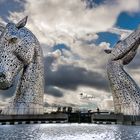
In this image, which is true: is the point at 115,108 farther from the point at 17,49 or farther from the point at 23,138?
the point at 23,138

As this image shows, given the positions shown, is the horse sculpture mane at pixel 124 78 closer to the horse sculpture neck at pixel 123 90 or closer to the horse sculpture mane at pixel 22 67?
the horse sculpture neck at pixel 123 90

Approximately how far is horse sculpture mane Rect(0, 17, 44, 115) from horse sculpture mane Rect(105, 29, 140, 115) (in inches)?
262

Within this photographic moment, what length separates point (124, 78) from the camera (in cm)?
3444

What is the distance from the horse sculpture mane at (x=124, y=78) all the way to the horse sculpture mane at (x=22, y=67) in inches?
262

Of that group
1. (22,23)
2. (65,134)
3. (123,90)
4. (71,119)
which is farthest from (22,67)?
(65,134)

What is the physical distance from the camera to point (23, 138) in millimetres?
15156

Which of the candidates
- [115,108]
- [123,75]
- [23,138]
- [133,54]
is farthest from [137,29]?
[23,138]

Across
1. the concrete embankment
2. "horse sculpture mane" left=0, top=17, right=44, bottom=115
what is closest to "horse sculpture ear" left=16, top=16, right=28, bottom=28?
"horse sculpture mane" left=0, top=17, right=44, bottom=115

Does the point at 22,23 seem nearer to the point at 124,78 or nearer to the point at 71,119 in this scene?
the point at 124,78

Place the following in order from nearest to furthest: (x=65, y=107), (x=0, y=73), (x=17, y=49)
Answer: (x=0, y=73) < (x=17, y=49) < (x=65, y=107)

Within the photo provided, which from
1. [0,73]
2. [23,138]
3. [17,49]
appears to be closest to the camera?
[23,138]

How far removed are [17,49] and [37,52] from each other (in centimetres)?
253

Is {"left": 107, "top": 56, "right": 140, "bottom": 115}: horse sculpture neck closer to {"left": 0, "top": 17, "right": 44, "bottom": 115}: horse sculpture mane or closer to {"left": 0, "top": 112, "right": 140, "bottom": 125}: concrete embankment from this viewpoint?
{"left": 0, "top": 112, "right": 140, "bottom": 125}: concrete embankment

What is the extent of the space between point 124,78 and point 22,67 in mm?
9254
